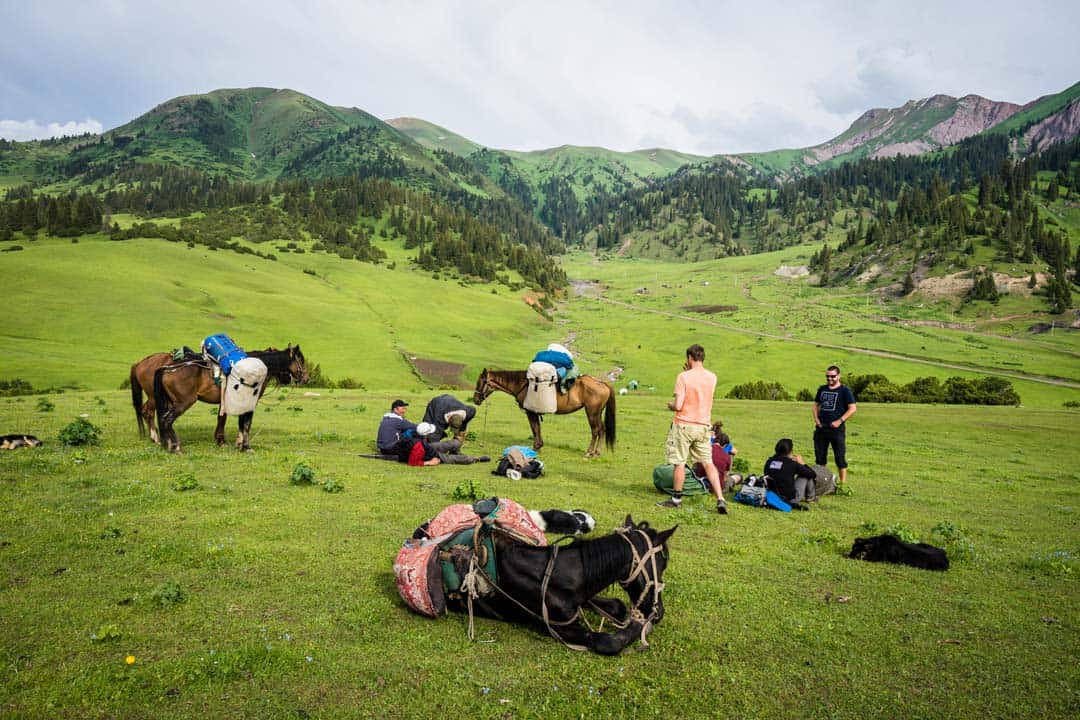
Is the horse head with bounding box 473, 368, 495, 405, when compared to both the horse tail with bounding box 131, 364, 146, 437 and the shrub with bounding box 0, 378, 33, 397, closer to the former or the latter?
the horse tail with bounding box 131, 364, 146, 437

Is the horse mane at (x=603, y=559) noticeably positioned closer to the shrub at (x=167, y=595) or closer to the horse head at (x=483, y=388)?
the shrub at (x=167, y=595)

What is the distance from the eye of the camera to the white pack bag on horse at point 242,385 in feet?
48.6

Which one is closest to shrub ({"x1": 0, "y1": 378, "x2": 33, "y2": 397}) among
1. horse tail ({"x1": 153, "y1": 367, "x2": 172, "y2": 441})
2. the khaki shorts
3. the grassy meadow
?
the grassy meadow

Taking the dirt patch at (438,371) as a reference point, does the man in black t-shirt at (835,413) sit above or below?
above

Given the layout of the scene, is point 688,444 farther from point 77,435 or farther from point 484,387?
point 77,435

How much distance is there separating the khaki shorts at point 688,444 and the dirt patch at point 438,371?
134 ft

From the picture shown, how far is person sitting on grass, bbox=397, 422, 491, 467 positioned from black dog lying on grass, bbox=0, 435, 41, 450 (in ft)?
29.9

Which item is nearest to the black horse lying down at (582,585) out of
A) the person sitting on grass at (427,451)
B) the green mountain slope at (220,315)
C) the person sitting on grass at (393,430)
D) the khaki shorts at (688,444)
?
the khaki shorts at (688,444)

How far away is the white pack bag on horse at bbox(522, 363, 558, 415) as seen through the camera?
17875 millimetres

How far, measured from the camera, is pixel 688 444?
39.5 ft

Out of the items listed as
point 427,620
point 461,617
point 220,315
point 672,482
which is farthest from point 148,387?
point 220,315

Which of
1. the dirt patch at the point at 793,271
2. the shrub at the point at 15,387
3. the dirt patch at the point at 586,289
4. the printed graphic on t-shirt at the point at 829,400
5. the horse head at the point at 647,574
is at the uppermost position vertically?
the dirt patch at the point at 793,271

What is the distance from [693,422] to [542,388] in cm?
697

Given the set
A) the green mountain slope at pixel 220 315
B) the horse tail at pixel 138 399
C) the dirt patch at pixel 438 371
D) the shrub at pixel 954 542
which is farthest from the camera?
the dirt patch at pixel 438 371
